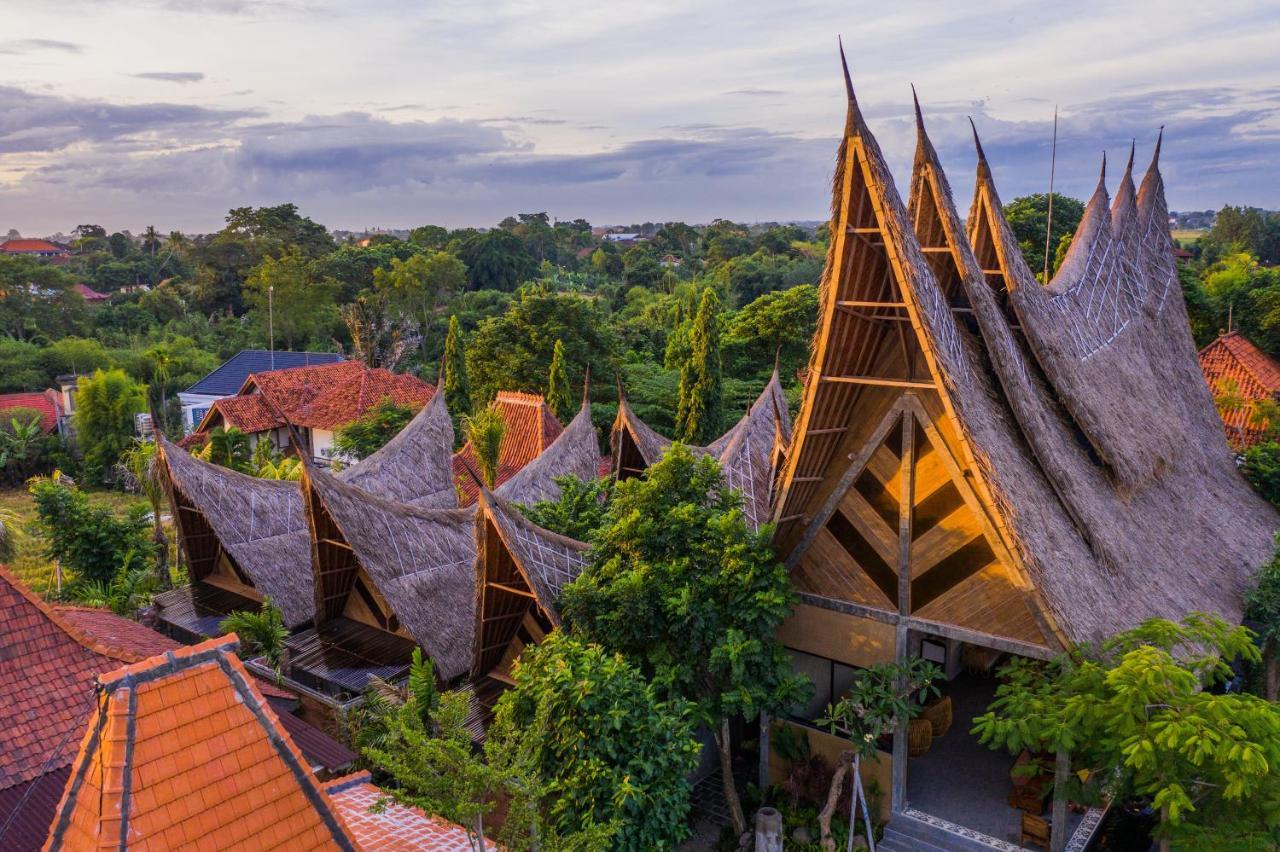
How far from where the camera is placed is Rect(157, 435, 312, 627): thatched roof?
52.0 ft

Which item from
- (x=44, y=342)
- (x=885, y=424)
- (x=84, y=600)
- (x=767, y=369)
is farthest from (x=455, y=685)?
(x=44, y=342)

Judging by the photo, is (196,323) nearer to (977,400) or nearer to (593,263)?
(593,263)

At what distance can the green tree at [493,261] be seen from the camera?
61.6 m

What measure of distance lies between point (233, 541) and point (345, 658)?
3.49 meters

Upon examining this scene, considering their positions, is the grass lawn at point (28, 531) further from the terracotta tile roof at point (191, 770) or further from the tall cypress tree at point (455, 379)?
the tall cypress tree at point (455, 379)

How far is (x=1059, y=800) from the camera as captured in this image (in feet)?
30.5

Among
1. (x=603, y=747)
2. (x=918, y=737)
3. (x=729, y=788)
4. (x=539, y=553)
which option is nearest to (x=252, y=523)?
(x=539, y=553)

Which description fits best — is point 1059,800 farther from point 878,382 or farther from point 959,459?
point 878,382

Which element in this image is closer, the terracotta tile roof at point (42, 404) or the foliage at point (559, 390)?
the foliage at point (559, 390)

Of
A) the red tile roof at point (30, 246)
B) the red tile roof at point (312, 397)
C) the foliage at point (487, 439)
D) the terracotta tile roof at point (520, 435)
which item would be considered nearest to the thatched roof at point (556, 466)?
the foliage at point (487, 439)

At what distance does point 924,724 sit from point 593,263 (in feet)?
249

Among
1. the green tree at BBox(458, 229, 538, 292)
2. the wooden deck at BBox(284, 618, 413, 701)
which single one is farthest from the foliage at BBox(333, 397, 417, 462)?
the green tree at BBox(458, 229, 538, 292)

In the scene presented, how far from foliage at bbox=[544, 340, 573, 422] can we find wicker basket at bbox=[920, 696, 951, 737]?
17.6 m

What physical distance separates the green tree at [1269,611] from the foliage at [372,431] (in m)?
22.1
